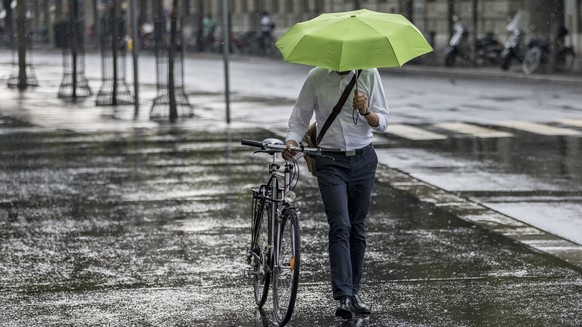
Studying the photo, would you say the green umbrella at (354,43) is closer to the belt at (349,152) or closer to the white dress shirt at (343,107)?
the white dress shirt at (343,107)

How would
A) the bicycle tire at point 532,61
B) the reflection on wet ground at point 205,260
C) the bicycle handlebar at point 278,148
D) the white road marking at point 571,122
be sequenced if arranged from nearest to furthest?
the bicycle handlebar at point 278,148, the reflection on wet ground at point 205,260, the white road marking at point 571,122, the bicycle tire at point 532,61

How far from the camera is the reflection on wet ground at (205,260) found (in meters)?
8.04

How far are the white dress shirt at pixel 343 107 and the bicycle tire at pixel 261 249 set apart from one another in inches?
19.2

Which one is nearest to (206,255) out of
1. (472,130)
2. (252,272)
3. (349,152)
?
(252,272)

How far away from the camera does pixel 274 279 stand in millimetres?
7781

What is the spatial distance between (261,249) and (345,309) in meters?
0.66

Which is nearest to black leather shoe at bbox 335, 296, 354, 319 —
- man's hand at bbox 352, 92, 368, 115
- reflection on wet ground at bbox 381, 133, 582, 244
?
man's hand at bbox 352, 92, 368, 115

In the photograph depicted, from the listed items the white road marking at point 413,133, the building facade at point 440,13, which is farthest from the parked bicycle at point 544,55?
the white road marking at point 413,133

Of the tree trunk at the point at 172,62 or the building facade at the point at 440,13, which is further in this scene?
the building facade at the point at 440,13

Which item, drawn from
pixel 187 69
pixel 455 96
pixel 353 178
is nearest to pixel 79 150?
pixel 353 178

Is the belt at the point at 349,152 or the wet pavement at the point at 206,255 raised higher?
the belt at the point at 349,152

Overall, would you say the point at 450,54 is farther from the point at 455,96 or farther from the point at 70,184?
the point at 70,184

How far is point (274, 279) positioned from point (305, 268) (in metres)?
1.77

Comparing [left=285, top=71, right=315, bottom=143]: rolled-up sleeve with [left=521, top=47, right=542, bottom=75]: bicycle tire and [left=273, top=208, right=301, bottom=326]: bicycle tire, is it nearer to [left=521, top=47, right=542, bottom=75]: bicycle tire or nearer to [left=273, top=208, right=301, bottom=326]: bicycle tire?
[left=273, top=208, right=301, bottom=326]: bicycle tire
